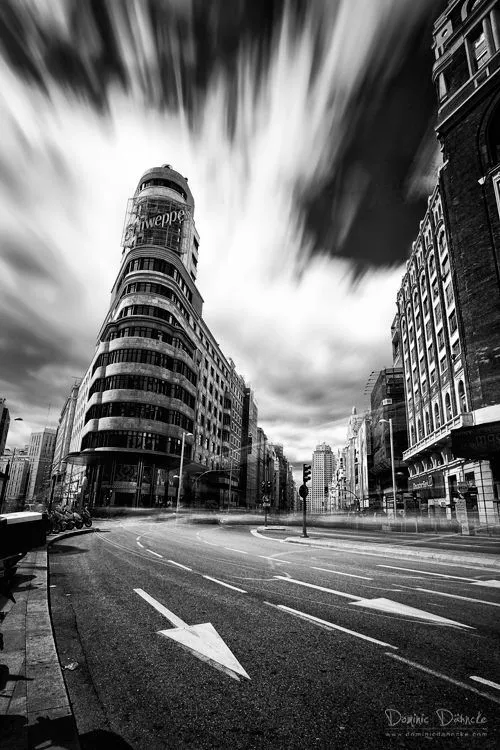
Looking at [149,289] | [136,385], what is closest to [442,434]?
[136,385]

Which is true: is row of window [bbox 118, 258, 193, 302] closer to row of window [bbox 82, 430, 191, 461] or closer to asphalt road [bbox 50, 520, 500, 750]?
row of window [bbox 82, 430, 191, 461]

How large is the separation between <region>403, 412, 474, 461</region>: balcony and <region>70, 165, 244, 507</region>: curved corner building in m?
31.3

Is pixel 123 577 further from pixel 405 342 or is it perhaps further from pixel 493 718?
pixel 405 342

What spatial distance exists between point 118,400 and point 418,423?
129 ft

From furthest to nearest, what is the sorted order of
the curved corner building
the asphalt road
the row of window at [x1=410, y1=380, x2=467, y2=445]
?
1. the curved corner building
2. the row of window at [x1=410, y1=380, x2=467, y2=445]
3. the asphalt road

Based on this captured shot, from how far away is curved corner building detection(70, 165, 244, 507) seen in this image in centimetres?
4941

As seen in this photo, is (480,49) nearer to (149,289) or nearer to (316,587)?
(149,289)

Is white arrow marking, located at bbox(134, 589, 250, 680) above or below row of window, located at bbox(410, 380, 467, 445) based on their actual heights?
below

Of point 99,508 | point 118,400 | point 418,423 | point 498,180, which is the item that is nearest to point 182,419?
point 118,400

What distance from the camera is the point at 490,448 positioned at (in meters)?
25.6

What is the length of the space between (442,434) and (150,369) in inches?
1433

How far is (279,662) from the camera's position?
4098mm

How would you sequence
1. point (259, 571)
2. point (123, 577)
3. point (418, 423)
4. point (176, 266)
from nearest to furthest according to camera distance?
1. point (123, 577)
2. point (259, 571)
3. point (418, 423)
4. point (176, 266)

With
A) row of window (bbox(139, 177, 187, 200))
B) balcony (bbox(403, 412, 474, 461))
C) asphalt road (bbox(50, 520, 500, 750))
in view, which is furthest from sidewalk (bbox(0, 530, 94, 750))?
row of window (bbox(139, 177, 187, 200))
